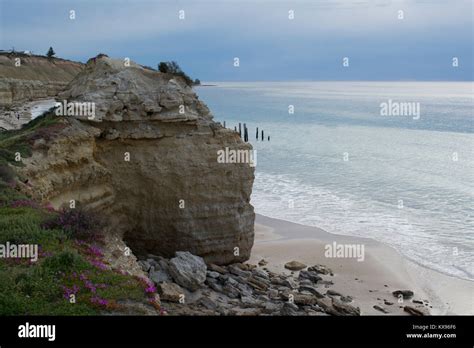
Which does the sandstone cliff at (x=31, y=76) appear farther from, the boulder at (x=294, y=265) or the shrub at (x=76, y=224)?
the shrub at (x=76, y=224)

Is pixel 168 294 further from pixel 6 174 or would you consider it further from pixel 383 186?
pixel 383 186

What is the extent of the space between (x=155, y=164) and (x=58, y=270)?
30.9ft

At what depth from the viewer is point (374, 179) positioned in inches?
1716

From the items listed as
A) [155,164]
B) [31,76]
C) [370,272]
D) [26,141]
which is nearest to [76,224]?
[26,141]

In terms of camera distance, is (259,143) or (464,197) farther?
(259,143)

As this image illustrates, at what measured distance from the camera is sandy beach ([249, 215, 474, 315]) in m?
19.0

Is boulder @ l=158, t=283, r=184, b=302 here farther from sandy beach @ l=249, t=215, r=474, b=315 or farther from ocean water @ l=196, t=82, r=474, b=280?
ocean water @ l=196, t=82, r=474, b=280

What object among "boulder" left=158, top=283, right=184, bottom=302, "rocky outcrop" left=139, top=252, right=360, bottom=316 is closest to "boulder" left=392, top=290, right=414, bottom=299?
"rocky outcrop" left=139, top=252, right=360, bottom=316

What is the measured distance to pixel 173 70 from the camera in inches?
883
